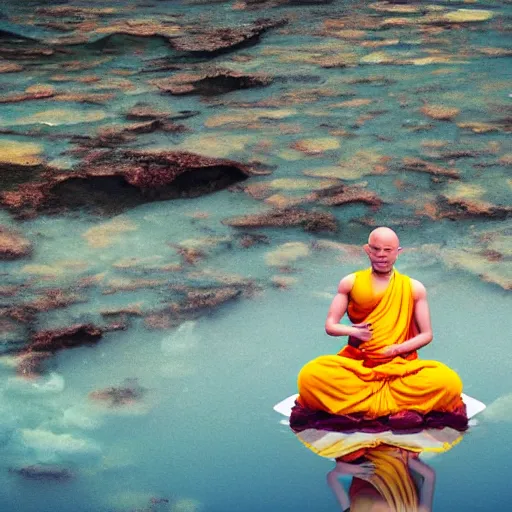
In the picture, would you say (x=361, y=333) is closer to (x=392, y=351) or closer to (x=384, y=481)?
(x=392, y=351)

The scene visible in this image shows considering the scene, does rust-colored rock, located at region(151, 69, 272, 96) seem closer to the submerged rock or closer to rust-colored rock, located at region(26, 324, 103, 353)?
the submerged rock

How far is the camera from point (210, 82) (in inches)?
372

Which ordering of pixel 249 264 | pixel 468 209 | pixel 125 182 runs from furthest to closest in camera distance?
pixel 125 182
pixel 468 209
pixel 249 264

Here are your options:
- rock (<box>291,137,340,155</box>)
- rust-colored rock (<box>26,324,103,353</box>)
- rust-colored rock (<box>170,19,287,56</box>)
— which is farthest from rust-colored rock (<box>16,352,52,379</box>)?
rust-colored rock (<box>170,19,287,56</box>)

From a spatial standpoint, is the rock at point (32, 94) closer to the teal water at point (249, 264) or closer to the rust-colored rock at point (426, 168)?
the teal water at point (249, 264)

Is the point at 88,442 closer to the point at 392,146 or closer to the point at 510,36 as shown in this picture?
the point at 392,146

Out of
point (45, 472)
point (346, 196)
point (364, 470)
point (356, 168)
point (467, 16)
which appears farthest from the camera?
point (467, 16)

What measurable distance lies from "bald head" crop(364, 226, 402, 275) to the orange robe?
87 mm

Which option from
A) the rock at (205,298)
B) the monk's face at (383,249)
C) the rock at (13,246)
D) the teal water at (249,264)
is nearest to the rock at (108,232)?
the teal water at (249,264)

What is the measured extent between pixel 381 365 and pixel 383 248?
463mm

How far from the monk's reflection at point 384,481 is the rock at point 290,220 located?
2512 mm

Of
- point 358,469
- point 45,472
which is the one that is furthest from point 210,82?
point 358,469

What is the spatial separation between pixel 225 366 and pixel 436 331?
1025 millimetres

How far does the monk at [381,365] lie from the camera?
4.44 meters
